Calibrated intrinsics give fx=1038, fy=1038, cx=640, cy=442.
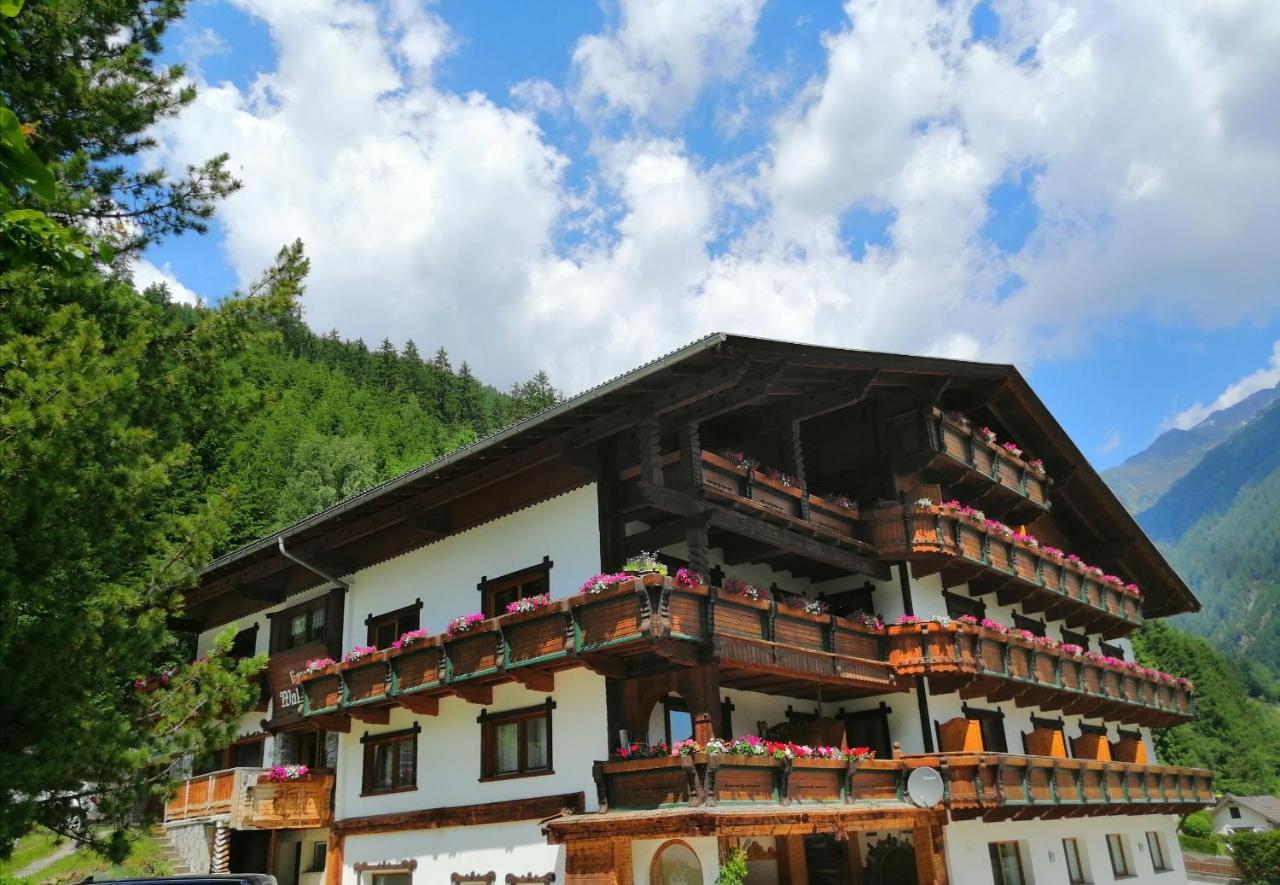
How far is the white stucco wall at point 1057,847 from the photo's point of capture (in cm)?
1972

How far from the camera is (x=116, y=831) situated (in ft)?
39.3

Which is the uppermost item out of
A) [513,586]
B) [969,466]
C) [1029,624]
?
[969,466]

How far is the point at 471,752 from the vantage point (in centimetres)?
1945

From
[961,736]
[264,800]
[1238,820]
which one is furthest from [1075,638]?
[1238,820]

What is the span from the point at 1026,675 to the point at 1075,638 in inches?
368

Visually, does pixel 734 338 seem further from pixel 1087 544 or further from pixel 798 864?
pixel 1087 544

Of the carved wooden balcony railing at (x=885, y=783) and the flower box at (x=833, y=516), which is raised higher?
the flower box at (x=833, y=516)

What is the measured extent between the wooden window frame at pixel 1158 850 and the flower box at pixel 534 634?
2120cm

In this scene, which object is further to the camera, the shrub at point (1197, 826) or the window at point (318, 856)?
the shrub at point (1197, 826)

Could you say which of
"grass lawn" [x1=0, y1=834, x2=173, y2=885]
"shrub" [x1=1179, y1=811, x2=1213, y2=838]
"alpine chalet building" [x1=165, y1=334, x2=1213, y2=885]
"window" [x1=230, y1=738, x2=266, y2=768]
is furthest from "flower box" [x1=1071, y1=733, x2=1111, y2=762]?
"shrub" [x1=1179, y1=811, x2=1213, y2=838]

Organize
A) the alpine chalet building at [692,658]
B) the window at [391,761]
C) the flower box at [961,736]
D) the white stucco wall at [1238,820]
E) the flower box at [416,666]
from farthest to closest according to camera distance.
A: 1. the white stucco wall at [1238,820]
2. the window at [391,761]
3. the flower box at [961,736]
4. the flower box at [416,666]
5. the alpine chalet building at [692,658]

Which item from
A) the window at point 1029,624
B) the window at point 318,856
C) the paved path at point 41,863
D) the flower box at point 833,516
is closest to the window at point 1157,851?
the window at point 1029,624

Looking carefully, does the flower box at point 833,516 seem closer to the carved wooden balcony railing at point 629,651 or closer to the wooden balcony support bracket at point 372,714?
the carved wooden balcony railing at point 629,651

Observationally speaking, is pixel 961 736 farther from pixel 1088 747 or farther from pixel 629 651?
pixel 1088 747
